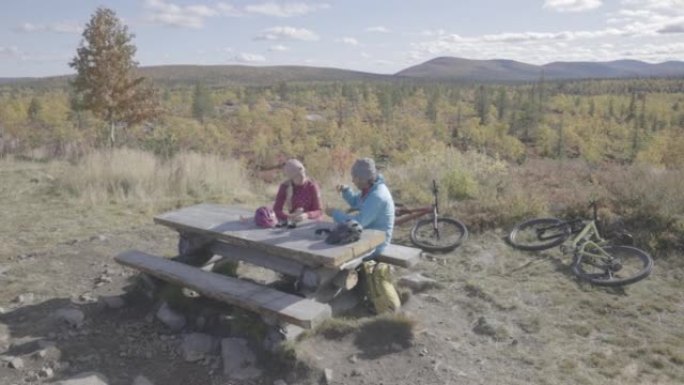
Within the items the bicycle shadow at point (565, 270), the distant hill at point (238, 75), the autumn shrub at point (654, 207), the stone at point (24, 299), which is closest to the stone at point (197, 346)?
the stone at point (24, 299)

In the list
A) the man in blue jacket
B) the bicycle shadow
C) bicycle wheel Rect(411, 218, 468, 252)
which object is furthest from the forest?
the man in blue jacket

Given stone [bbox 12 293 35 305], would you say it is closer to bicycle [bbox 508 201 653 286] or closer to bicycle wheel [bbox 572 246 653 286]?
bicycle [bbox 508 201 653 286]

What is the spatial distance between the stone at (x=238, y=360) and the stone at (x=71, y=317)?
130 centimetres

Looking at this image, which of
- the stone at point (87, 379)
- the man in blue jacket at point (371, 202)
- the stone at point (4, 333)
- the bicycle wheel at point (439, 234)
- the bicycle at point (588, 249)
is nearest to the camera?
the stone at point (87, 379)

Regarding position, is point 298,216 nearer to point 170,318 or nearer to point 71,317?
point 170,318

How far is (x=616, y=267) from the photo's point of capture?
5781 mm

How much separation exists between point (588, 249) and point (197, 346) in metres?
4.17

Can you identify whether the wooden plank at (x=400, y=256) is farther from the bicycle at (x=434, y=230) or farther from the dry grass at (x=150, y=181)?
the dry grass at (x=150, y=181)

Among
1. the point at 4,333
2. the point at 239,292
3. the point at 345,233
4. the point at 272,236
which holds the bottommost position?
the point at 4,333

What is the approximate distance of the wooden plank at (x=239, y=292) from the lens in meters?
3.83

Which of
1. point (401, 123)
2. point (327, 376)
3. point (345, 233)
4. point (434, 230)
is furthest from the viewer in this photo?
point (401, 123)

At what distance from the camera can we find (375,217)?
15.2 feet

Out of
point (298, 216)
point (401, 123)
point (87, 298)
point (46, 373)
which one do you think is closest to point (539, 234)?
point (298, 216)

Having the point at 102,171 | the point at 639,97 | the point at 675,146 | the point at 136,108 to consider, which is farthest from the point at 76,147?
the point at 639,97
